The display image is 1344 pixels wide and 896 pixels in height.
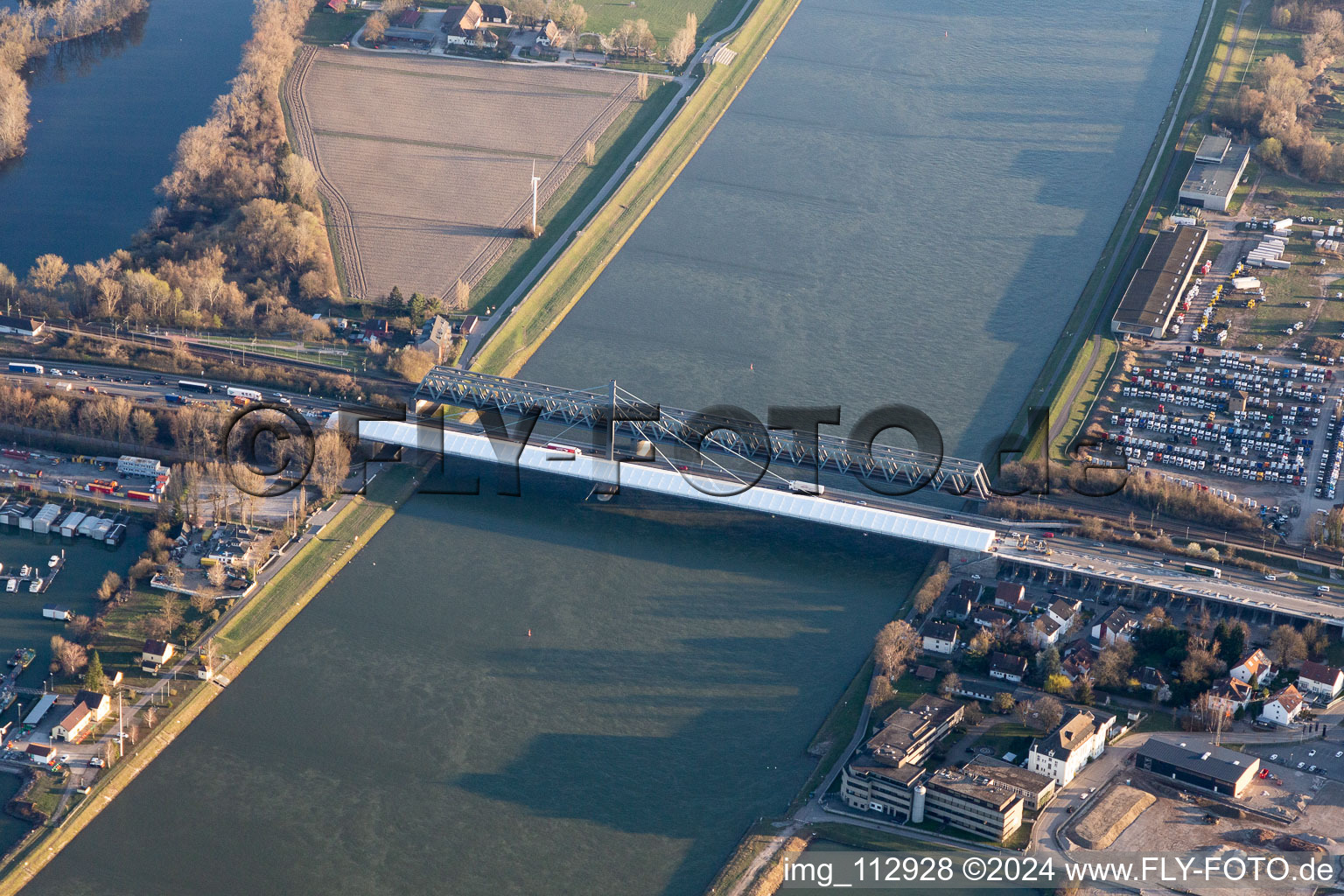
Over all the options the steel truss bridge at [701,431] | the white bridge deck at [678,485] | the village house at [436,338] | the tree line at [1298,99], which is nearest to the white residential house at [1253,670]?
the white bridge deck at [678,485]

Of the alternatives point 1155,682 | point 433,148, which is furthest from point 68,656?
point 433,148

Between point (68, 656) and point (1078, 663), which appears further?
point (1078, 663)

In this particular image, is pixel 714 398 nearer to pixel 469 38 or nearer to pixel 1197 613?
pixel 1197 613

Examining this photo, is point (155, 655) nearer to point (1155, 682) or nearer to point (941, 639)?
point (941, 639)

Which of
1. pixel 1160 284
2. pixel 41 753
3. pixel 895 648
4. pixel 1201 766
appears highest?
pixel 1160 284

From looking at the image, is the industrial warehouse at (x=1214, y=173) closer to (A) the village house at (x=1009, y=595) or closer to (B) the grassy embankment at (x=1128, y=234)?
(B) the grassy embankment at (x=1128, y=234)
